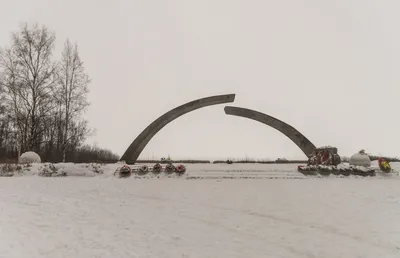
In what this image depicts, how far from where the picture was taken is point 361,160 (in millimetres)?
22391

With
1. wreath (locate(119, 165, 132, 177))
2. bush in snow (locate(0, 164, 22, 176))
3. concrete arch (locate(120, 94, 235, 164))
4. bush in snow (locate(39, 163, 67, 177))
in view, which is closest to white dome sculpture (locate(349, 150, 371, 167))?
concrete arch (locate(120, 94, 235, 164))

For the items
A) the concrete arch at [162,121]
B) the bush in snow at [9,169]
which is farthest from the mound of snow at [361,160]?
the bush in snow at [9,169]

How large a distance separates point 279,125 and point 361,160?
24.0 ft

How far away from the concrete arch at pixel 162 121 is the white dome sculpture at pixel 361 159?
1043cm

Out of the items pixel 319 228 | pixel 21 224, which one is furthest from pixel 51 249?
pixel 319 228

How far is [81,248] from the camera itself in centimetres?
641

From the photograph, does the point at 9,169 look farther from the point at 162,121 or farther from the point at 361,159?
the point at 361,159

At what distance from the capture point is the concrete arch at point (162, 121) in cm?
2611

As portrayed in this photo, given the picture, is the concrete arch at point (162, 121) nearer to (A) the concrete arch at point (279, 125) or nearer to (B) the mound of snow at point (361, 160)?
(A) the concrete arch at point (279, 125)

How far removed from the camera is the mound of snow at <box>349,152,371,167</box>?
22266 millimetres

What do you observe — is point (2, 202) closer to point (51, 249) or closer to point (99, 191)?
point (99, 191)

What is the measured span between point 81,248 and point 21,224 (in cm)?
216

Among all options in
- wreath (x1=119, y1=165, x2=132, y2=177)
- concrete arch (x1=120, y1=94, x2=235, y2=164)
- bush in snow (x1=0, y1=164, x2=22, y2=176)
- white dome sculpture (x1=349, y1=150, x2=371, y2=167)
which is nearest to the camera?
bush in snow (x1=0, y1=164, x2=22, y2=176)

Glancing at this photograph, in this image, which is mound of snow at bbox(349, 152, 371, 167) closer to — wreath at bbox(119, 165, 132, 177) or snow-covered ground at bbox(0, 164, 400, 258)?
snow-covered ground at bbox(0, 164, 400, 258)
